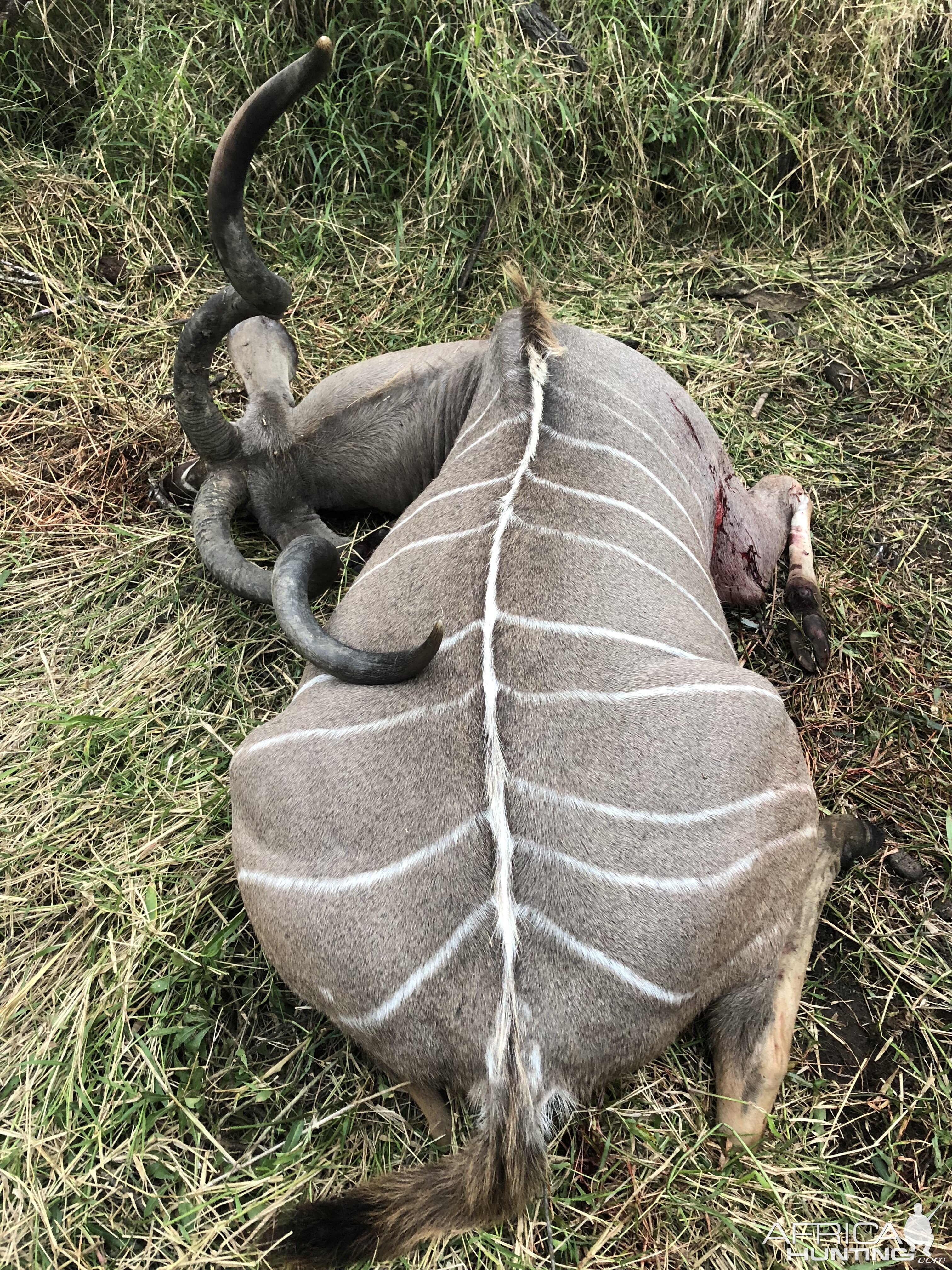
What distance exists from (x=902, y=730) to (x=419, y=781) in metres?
1.47

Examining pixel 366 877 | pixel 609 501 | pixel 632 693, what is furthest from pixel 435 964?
pixel 609 501

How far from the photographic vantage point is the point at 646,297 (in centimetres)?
377

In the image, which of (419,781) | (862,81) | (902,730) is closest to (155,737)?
(419,781)

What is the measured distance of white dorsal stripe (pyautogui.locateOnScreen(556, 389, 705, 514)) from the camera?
244 centimetres

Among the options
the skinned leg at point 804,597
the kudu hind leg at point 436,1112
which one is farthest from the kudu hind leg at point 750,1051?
the skinned leg at point 804,597

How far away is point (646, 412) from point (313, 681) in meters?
1.17

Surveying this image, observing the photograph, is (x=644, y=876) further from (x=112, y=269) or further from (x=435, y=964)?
(x=112, y=269)

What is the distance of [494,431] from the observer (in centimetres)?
243

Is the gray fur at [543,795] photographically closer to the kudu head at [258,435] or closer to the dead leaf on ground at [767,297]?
the kudu head at [258,435]

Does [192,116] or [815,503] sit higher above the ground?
[192,116]

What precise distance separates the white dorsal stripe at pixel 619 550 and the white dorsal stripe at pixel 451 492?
7.0 inches

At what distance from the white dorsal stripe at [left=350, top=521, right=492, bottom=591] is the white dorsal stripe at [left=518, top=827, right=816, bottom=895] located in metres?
0.74

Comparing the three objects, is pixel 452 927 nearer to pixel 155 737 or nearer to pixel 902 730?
pixel 155 737

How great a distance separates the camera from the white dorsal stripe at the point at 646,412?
2.53m
